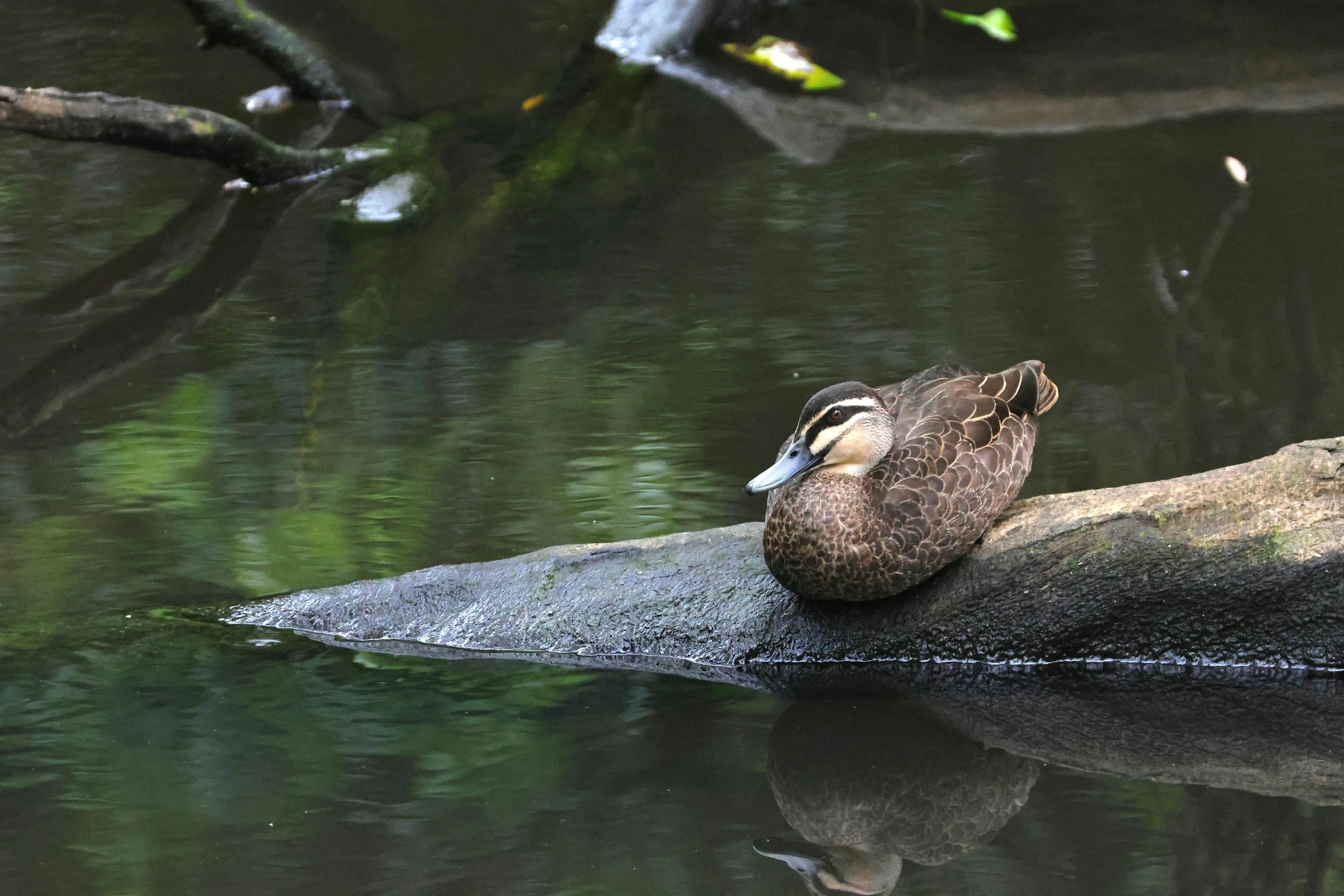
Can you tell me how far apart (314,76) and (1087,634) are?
24.7ft

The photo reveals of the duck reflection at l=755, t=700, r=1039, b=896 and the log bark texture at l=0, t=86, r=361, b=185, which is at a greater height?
the log bark texture at l=0, t=86, r=361, b=185

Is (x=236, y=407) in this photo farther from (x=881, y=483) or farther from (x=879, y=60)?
(x=879, y=60)

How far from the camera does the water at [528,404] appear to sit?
139 inches

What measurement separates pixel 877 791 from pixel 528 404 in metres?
2.95

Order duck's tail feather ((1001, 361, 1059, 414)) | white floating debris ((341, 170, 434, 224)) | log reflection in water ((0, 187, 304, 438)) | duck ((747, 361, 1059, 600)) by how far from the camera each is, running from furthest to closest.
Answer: white floating debris ((341, 170, 434, 224)) < log reflection in water ((0, 187, 304, 438)) < duck's tail feather ((1001, 361, 1059, 414)) < duck ((747, 361, 1059, 600))

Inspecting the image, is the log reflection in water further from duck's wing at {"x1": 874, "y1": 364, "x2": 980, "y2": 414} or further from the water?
duck's wing at {"x1": 874, "y1": 364, "x2": 980, "y2": 414}

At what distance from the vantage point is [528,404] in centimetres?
627

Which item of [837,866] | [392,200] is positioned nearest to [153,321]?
[392,200]

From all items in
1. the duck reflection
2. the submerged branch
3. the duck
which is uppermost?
the submerged branch

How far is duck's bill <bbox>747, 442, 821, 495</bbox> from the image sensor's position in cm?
405

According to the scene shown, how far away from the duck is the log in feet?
0.45

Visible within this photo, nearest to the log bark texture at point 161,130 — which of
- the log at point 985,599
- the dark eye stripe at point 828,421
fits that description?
the log at point 985,599

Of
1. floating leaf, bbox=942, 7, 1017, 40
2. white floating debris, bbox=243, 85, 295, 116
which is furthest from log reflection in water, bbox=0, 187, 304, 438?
floating leaf, bbox=942, 7, 1017, 40

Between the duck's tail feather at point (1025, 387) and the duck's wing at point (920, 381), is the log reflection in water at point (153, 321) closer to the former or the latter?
the duck's wing at point (920, 381)
